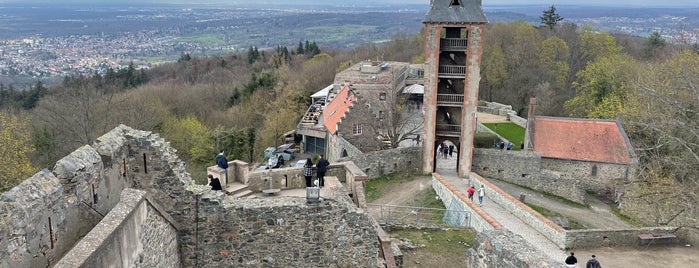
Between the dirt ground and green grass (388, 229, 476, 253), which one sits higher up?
green grass (388, 229, 476, 253)

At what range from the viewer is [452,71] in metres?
28.1

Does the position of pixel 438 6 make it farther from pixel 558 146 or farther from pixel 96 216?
pixel 96 216

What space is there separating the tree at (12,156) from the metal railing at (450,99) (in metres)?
22.5

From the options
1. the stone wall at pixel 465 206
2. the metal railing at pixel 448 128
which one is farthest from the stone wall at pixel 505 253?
the metal railing at pixel 448 128

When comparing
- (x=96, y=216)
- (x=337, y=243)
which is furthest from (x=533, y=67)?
(x=96, y=216)

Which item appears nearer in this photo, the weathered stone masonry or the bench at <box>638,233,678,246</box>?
the weathered stone masonry

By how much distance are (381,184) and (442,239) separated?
980 cm

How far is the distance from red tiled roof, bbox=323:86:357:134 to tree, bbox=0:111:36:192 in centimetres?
1713

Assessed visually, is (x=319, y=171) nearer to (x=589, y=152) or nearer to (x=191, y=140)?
(x=589, y=152)

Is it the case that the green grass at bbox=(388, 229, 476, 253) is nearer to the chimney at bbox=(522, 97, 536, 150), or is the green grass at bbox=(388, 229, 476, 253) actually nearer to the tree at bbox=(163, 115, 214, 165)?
the chimney at bbox=(522, 97, 536, 150)

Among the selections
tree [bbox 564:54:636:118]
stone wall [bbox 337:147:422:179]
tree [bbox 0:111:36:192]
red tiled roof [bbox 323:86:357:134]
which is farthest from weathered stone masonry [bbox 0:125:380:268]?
tree [bbox 564:54:636:118]

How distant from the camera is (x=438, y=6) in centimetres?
2717

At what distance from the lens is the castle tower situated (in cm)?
2702

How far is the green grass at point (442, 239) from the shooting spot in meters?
15.5
